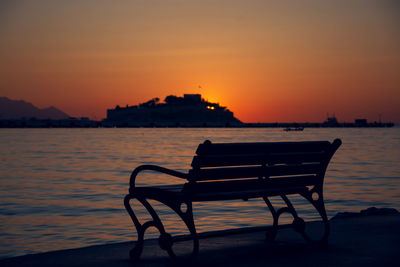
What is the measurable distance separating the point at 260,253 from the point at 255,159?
0.86 m

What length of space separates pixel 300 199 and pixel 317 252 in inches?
339

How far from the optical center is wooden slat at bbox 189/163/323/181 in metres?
5.03

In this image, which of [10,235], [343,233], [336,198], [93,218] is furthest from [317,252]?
[336,198]

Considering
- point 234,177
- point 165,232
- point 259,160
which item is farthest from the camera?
point 259,160

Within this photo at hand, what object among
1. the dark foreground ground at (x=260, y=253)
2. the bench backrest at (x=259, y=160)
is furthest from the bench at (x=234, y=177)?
the dark foreground ground at (x=260, y=253)

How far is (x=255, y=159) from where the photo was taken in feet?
17.7

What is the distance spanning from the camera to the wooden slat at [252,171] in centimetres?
503

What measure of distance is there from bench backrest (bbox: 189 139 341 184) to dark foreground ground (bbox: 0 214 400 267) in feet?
2.03

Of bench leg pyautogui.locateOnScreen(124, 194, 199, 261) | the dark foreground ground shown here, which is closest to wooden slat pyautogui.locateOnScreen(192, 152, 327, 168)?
bench leg pyautogui.locateOnScreen(124, 194, 199, 261)

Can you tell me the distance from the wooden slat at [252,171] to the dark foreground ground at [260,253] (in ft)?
1.83

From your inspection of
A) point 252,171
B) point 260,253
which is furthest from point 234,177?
point 260,253

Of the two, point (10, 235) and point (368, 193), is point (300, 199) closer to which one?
point (368, 193)

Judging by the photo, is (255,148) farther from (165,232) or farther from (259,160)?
(165,232)

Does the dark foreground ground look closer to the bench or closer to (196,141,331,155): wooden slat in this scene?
the bench
